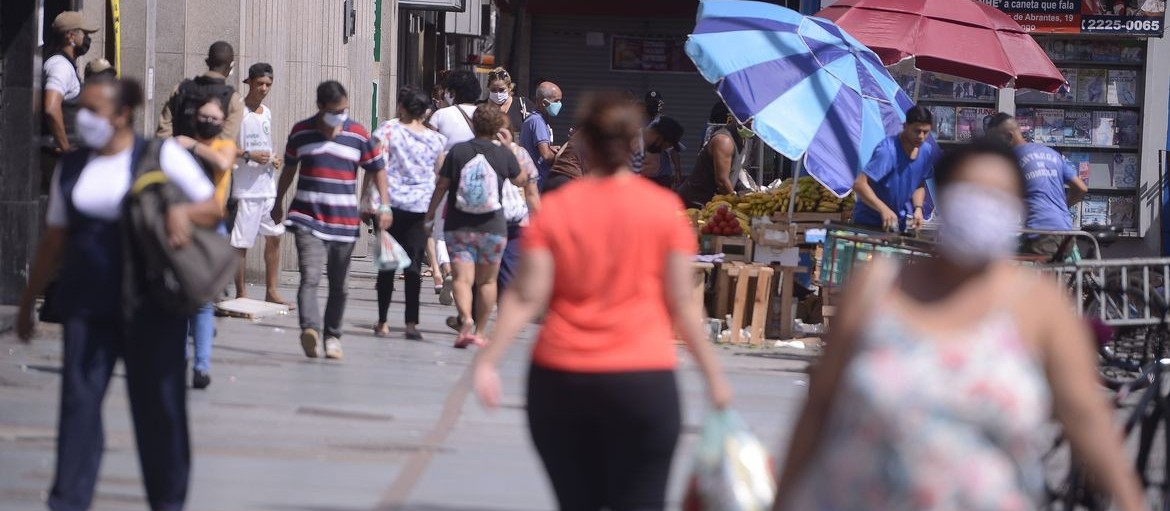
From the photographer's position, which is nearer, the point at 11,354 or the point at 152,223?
the point at 152,223

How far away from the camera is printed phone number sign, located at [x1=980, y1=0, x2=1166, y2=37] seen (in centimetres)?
1759

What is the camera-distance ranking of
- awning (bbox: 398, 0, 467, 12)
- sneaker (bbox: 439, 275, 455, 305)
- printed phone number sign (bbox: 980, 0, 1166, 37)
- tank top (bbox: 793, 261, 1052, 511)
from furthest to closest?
awning (bbox: 398, 0, 467, 12) < printed phone number sign (bbox: 980, 0, 1166, 37) < sneaker (bbox: 439, 275, 455, 305) < tank top (bbox: 793, 261, 1052, 511)

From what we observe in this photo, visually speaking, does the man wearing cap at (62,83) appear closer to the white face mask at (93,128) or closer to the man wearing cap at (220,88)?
the man wearing cap at (220,88)

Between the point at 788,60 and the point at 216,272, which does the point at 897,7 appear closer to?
the point at 788,60

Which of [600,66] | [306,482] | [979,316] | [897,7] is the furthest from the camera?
[600,66]

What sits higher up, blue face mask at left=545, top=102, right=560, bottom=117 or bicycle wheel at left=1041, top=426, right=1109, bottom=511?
blue face mask at left=545, top=102, right=560, bottom=117

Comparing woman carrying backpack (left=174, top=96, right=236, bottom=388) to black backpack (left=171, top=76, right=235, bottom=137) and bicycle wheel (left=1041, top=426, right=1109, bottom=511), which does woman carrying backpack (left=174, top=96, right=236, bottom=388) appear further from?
bicycle wheel (left=1041, top=426, right=1109, bottom=511)

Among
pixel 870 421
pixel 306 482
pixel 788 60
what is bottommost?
pixel 306 482

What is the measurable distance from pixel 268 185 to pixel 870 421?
32.8 feet

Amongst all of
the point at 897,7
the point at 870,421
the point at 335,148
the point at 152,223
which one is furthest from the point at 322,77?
the point at 870,421

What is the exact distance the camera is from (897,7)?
1476 cm

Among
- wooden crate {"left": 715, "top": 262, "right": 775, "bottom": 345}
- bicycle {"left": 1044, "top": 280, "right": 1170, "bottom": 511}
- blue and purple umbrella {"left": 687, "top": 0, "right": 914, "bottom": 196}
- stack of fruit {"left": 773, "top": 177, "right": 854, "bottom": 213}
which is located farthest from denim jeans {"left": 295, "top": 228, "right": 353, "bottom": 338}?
bicycle {"left": 1044, "top": 280, "right": 1170, "bottom": 511}

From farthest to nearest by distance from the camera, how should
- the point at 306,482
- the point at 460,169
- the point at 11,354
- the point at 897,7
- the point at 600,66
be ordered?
the point at 600,66 < the point at 897,7 < the point at 460,169 < the point at 11,354 < the point at 306,482

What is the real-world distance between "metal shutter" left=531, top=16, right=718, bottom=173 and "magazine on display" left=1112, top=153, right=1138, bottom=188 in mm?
14413
